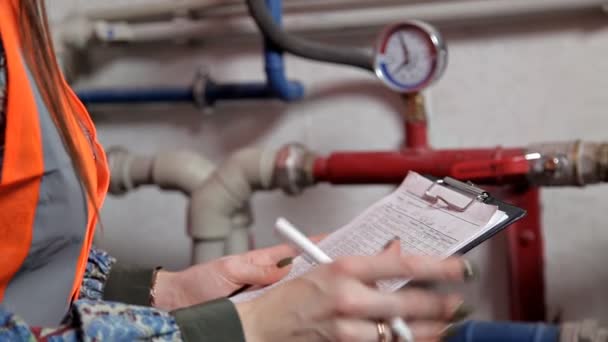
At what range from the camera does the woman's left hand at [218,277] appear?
0.66 metres

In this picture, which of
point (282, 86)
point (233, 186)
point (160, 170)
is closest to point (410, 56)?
point (282, 86)

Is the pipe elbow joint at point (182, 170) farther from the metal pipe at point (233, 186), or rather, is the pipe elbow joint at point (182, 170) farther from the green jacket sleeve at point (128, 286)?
the green jacket sleeve at point (128, 286)

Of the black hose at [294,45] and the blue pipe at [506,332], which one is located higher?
the black hose at [294,45]

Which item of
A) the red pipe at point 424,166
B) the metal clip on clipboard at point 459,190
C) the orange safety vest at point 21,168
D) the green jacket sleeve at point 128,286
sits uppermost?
the orange safety vest at point 21,168

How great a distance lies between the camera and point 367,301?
1.45 ft

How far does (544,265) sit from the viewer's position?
110 cm

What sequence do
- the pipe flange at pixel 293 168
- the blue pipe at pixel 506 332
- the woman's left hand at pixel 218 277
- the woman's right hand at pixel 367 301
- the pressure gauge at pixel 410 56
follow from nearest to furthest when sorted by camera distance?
the woman's right hand at pixel 367 301, the woman's left hand at pixel 218 277, the blue pipe at pixel 506 332, the pressure gauge at pixel 410 56, the pipe flange at pixel 293 168

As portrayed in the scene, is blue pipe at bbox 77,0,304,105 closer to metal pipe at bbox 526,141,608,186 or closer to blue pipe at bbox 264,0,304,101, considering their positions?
blue pipe at bbox 264,0,304,101

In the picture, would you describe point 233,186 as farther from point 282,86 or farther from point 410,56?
point 410,56

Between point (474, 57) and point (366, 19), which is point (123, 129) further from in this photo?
point (474, 57)

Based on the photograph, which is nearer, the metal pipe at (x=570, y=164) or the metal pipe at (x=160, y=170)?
the metal pipe at (x=570, y=164)

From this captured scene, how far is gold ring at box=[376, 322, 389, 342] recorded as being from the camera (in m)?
0.45

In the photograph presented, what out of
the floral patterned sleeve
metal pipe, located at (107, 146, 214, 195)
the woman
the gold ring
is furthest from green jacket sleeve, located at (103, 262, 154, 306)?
metal pipe, located at (107, 146, 214, 195)

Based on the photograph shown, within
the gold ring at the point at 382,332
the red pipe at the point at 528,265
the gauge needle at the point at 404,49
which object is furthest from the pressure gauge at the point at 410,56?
the gold ring at the point at 382,332
